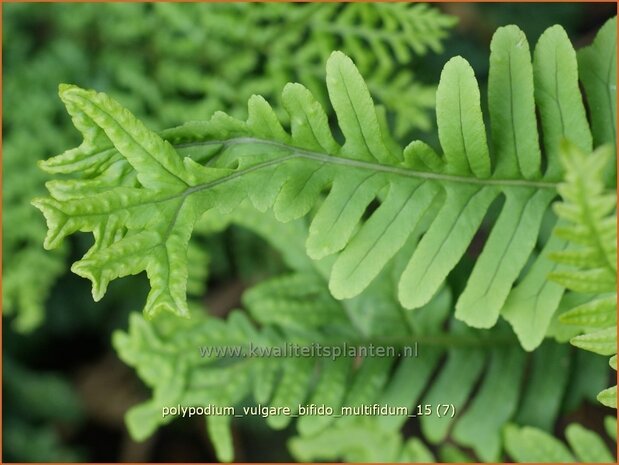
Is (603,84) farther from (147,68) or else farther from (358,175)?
(147,68)

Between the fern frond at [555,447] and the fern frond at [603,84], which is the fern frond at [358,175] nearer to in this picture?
the fern frond at [603,84]

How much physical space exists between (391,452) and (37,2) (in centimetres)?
170

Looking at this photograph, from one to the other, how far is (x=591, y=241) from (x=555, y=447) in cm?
92

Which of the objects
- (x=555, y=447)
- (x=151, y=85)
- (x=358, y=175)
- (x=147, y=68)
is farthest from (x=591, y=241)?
(x=147, y=68)

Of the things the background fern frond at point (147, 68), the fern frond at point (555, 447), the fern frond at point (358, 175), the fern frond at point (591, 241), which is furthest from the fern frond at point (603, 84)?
the background fern frond at point (147, 68)

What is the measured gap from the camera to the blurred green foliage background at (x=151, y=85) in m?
2.12

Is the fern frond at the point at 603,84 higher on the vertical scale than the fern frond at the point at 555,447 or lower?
higher

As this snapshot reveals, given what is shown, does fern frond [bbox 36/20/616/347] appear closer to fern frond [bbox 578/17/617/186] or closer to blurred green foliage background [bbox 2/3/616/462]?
fern frond [bbox 578/17/617/186]

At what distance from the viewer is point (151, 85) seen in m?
2.25

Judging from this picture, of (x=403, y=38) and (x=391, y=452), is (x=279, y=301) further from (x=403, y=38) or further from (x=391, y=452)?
(x=403, y=38)

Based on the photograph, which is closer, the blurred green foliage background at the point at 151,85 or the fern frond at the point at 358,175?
the fern frond at the point at 358,175

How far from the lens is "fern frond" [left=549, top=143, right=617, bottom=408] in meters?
0.81

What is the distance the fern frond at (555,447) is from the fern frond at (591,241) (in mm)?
598

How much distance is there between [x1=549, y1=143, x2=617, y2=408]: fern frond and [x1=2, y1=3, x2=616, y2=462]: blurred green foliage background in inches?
41.2
